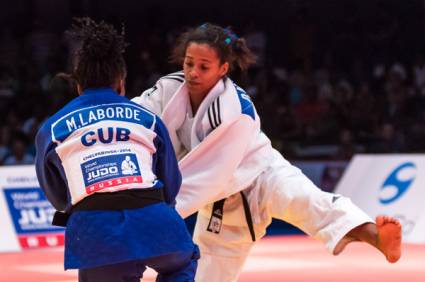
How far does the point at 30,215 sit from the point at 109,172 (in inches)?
254

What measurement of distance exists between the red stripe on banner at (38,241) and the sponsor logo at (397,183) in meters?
3.70

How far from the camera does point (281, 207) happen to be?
16.5 ft

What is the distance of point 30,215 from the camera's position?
9945 millimetres

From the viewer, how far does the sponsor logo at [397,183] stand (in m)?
10.5

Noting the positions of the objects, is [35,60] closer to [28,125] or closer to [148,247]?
[28,125]

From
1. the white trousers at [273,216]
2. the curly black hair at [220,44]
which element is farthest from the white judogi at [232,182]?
the curly black hair at [220,44]

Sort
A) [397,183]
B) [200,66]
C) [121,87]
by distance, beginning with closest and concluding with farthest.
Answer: [121,87] < [200,66] < [397,183]

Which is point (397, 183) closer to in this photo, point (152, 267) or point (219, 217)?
point (219, 217)

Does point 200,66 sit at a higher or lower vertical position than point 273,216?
higher

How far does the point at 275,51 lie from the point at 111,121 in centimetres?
1197

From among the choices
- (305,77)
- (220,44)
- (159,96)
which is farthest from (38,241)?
(305,77)

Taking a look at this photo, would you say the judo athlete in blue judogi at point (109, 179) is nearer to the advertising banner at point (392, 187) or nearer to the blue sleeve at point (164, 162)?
the blue sleeve at point (164, 162)

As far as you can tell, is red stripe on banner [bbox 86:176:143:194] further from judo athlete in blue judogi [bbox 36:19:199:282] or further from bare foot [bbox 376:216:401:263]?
bare foot [bbox 376:216:401:263]

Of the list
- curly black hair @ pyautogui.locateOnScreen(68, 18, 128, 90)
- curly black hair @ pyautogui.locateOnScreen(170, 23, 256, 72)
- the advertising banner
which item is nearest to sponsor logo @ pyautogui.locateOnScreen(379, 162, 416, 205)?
the advertising banner
